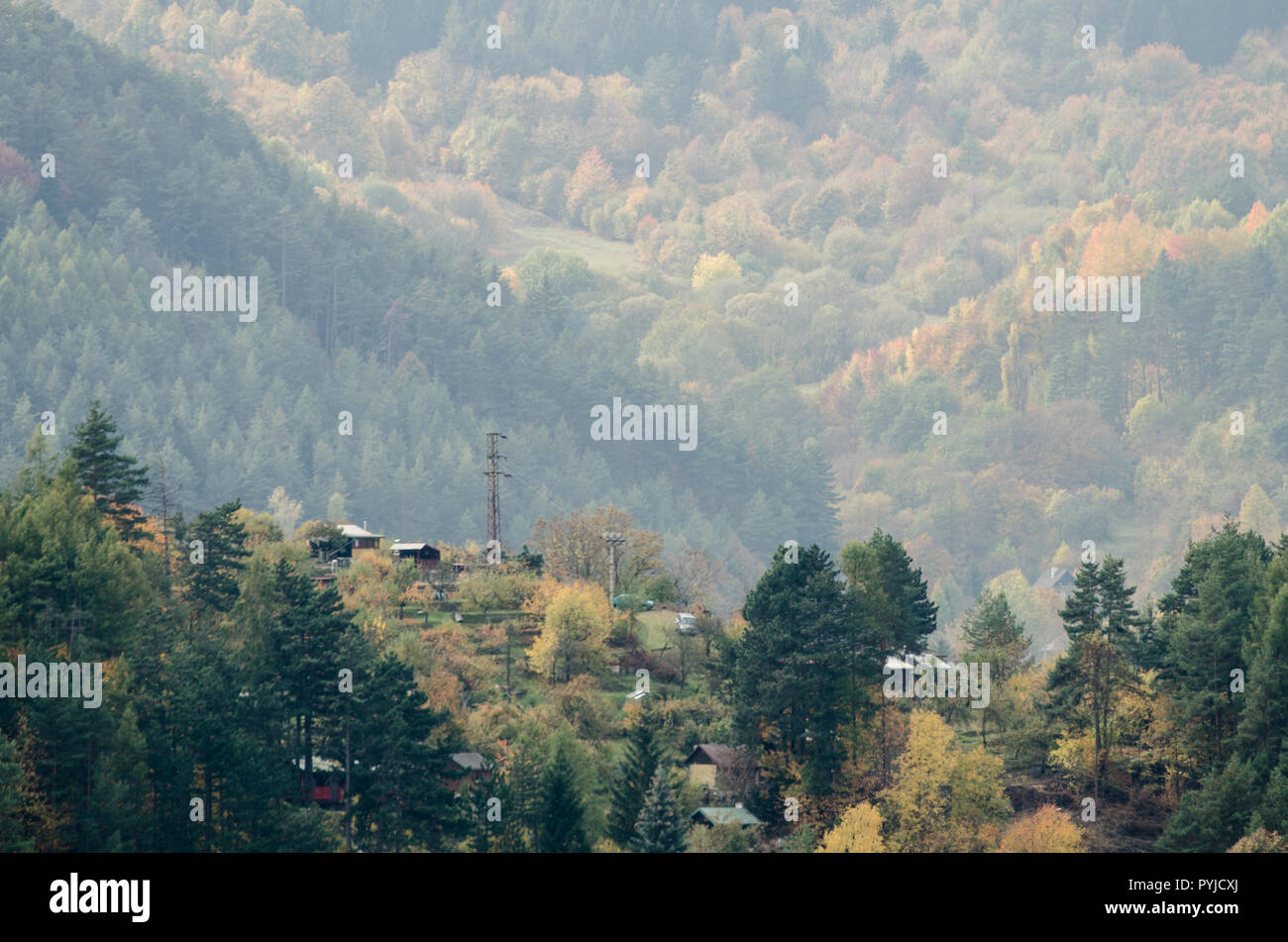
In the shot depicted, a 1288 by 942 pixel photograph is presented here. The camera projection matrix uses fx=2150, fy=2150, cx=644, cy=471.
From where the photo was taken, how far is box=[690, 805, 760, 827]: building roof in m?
84.1

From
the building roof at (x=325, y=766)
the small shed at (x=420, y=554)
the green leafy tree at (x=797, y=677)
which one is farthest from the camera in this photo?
the small shed at (x=420, y=554)

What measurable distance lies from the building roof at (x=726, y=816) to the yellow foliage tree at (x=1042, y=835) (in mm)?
9923

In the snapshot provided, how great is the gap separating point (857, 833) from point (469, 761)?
16.0 metres

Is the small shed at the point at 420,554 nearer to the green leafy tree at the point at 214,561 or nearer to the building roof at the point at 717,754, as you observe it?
the green leafy tree at the point at 214,561

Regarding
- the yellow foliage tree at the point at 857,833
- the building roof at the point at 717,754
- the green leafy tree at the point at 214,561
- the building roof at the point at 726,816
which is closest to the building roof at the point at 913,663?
the building roof at the point at 717,754

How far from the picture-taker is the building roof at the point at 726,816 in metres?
84.1

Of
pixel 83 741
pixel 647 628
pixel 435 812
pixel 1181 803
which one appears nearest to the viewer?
pixel 83 741


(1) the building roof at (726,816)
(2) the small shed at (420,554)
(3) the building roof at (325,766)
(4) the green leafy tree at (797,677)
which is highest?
(2) the small shed at (420,554)

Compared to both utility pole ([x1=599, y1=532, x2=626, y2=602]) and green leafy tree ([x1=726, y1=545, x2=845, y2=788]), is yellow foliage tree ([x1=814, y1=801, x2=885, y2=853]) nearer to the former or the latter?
green leafy tree ([x1=726, y1=545, x2=845, y2=788])
